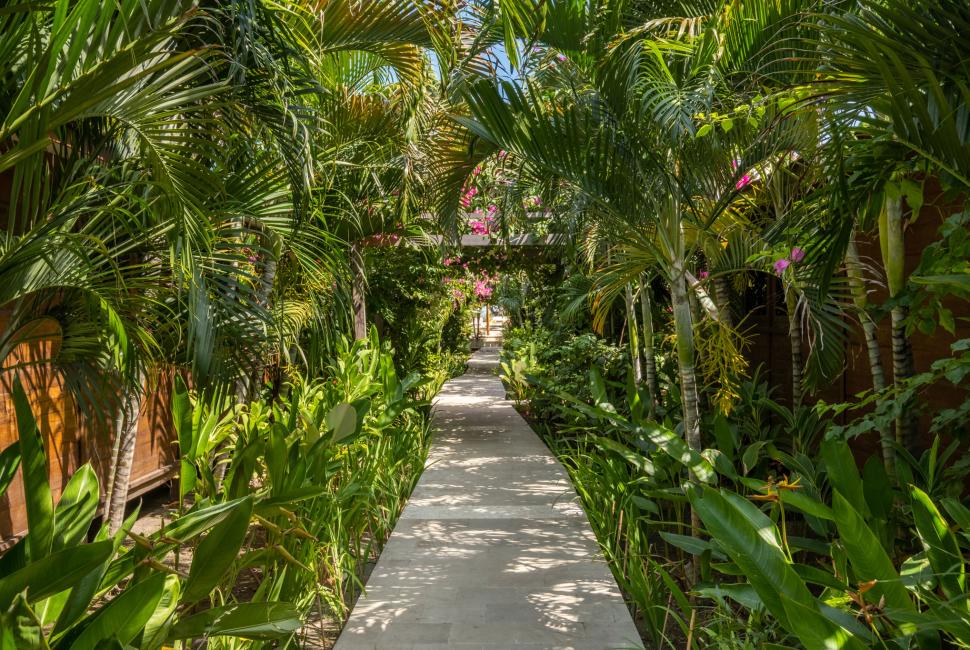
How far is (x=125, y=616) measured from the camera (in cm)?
125

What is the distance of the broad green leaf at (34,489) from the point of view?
4.87ft

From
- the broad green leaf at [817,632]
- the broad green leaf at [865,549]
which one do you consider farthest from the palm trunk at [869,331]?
the broad green leaf at [817,632]

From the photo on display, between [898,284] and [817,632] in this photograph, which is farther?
[898,284]

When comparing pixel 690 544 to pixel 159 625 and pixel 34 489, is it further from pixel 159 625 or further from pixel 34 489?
pixel 34 489

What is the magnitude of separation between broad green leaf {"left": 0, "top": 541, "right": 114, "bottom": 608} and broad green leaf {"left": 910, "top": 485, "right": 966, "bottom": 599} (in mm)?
1842

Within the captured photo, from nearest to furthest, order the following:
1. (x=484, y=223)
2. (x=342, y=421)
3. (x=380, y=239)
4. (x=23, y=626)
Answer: (x=23, y=626) → (x=342, y=421) → (x=380, y=239) → (x=484, y=223)

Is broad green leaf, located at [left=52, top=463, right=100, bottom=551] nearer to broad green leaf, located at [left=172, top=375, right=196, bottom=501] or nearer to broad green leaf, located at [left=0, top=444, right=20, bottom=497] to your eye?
broad green leaf, located at [left=0, top=444, right=20, bottom=497]

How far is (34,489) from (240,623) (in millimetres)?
515

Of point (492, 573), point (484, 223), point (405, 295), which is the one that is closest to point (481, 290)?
point (484, 223)

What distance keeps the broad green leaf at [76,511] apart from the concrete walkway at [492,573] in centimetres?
124

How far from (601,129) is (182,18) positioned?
1.88 m

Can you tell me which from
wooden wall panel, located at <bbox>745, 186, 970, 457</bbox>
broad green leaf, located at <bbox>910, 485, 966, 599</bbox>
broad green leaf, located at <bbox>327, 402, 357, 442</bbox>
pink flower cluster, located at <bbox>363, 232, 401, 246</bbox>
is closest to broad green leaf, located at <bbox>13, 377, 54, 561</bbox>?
broad green leaf, located at <bbox>327, 402, 357, 442</bbox>

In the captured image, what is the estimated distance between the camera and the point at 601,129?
3.17 metres

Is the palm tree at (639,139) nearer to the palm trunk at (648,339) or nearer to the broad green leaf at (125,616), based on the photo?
the palm trunk at (648,339)
